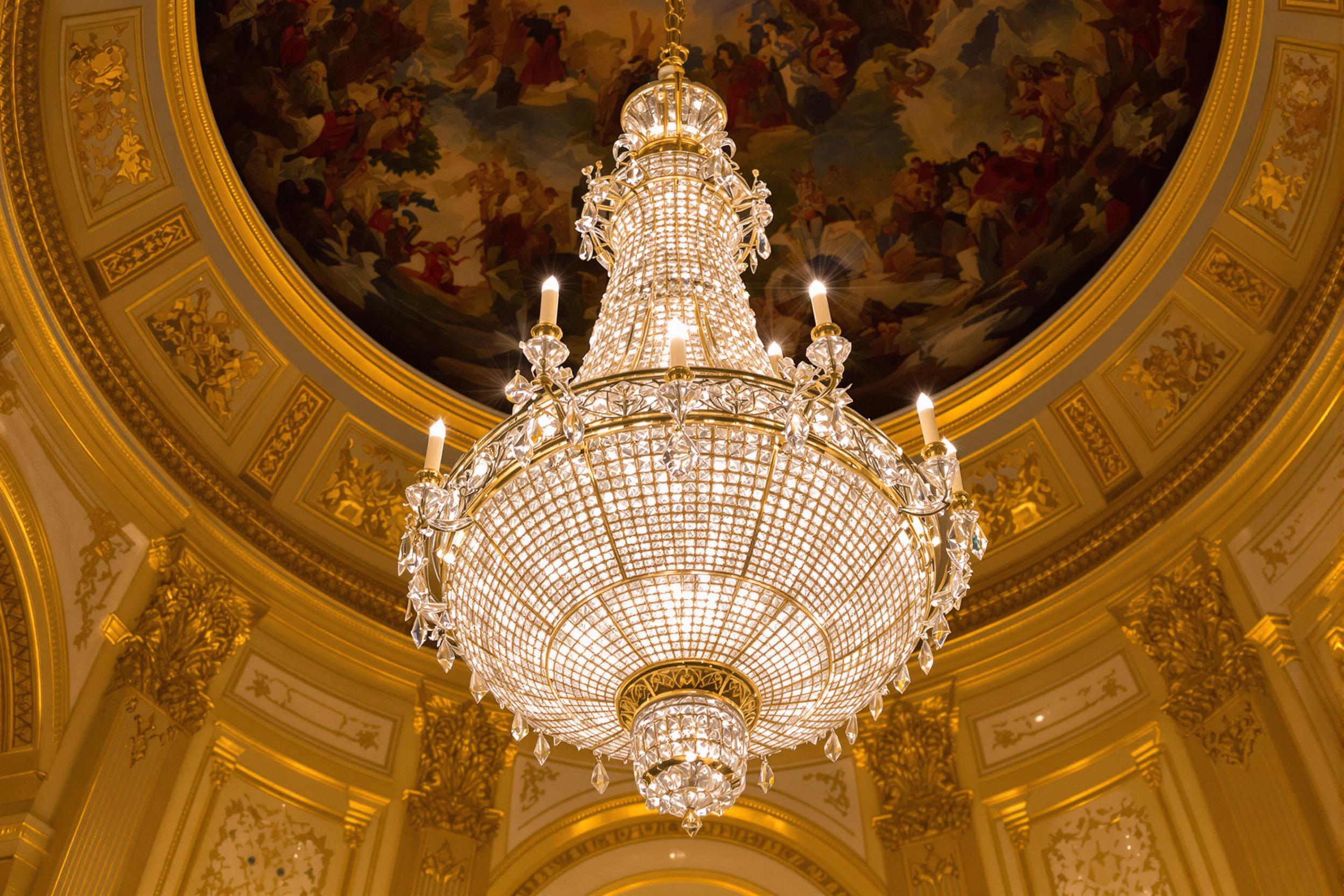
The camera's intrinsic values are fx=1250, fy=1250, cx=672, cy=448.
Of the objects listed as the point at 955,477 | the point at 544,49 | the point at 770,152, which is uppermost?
the point at 544,49

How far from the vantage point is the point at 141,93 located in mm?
9547

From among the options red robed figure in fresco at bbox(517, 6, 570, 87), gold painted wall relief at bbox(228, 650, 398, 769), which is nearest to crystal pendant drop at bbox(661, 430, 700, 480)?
gold painted wall relief at bbox(228, 650, 398, 769)

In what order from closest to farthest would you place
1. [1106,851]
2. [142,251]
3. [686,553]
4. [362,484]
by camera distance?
[686,553] → [1106,851] → [142,251] → [362,484]

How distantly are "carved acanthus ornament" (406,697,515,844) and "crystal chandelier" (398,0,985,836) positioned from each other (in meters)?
4.59

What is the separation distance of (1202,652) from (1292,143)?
3.94 meters

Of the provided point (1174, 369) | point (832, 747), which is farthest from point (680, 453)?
point (1174, 369)

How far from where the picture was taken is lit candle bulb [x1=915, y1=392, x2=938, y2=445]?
5.10 metres

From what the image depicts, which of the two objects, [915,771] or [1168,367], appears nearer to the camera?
[915,771]

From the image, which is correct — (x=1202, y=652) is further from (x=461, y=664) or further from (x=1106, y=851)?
(x=461, y=664)

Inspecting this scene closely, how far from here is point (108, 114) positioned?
370 inches

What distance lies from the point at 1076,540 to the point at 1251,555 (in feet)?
5.12

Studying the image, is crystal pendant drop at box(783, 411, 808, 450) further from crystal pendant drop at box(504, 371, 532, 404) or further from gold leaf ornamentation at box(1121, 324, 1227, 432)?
gold leaf ornamentation at box(1121, 324, 1227, 432)

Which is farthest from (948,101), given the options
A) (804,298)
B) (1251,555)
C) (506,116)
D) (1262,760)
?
(1262,760)

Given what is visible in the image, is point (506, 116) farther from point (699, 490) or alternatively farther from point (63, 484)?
point (699, 490)
